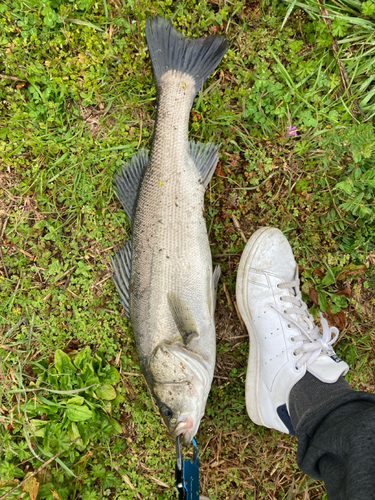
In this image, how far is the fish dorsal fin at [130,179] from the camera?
2.96m

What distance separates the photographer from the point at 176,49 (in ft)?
9.65

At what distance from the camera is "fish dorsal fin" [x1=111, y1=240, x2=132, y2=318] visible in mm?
2889

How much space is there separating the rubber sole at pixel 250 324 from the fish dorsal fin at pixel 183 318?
1.99 ft

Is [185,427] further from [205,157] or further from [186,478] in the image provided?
[205,157]

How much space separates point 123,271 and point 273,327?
4.50 feet

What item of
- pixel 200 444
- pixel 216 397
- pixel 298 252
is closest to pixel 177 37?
pixel 298 252

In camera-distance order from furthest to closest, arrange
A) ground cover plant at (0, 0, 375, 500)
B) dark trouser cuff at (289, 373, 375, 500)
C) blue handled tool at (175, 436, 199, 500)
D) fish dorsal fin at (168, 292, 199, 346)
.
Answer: ground cover plant at (0, 0, 375, 500) < fish dorsal fin at (168, 292, 199, 346) < blue handled tool at (175, 436, 199, 500) < dark trouser cuff at (289, 373, 375, 500)

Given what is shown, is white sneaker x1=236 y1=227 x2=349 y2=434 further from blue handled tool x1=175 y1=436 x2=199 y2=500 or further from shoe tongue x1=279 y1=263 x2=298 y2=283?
blue handled tool x1=175 y1=436 x2=199 y2=500

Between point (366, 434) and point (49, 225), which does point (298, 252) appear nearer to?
point (366, 434)

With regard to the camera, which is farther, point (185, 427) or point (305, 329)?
point (305, 329)

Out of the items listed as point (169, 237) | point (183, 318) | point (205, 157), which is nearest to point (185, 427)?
point (183, 318)


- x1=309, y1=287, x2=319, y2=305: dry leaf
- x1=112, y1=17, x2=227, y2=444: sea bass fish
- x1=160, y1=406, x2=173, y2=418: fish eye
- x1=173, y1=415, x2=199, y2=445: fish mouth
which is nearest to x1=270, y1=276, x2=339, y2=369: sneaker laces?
x1=309, y1=287, x2=319, y2=305: dry leaf

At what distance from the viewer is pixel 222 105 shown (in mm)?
3154

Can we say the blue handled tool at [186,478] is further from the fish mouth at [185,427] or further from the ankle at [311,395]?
the ankle at [311,395]
